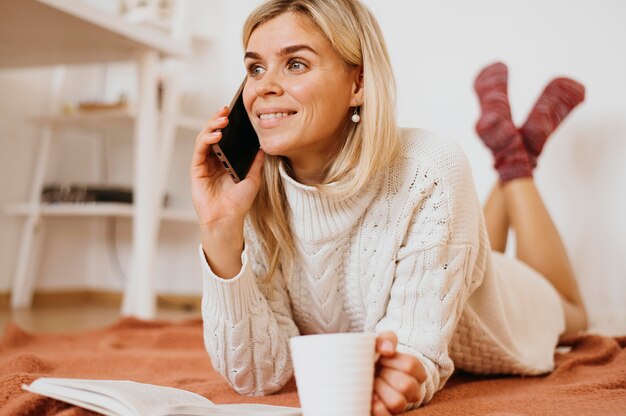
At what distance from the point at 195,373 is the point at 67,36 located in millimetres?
860

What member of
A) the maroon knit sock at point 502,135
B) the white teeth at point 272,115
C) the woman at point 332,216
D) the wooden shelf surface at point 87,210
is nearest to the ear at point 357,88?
the woman at point 332,216

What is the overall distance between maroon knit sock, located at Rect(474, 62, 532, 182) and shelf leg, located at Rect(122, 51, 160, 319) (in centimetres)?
80

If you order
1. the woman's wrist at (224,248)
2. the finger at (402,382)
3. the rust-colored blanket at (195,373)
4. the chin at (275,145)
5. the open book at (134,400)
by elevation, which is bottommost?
the rust-colored blanket at (195,373)

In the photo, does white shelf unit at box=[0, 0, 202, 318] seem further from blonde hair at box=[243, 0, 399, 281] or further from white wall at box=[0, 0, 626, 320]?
blonde hair at box=[243, 0, 399, 281]

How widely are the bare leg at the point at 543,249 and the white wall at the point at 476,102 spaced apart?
0.28m

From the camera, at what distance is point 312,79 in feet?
2.66

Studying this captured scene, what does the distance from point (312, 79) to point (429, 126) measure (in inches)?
46.2

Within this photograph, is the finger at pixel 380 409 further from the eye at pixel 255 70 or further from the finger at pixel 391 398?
the eye at pixel 255 70

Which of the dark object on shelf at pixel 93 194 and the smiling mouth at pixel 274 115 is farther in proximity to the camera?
the dark object on shelf at pixel 93 194

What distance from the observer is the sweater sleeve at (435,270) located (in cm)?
78

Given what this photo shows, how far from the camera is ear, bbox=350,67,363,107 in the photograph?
87 cm

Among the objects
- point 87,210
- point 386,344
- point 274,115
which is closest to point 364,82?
point 274,115

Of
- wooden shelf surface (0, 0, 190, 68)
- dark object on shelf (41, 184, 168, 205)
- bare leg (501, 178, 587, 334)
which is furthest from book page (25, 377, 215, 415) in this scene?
dark object on shelf (41, 184, 168, 205)

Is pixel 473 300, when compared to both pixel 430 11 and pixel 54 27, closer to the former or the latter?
pixel 54 27
